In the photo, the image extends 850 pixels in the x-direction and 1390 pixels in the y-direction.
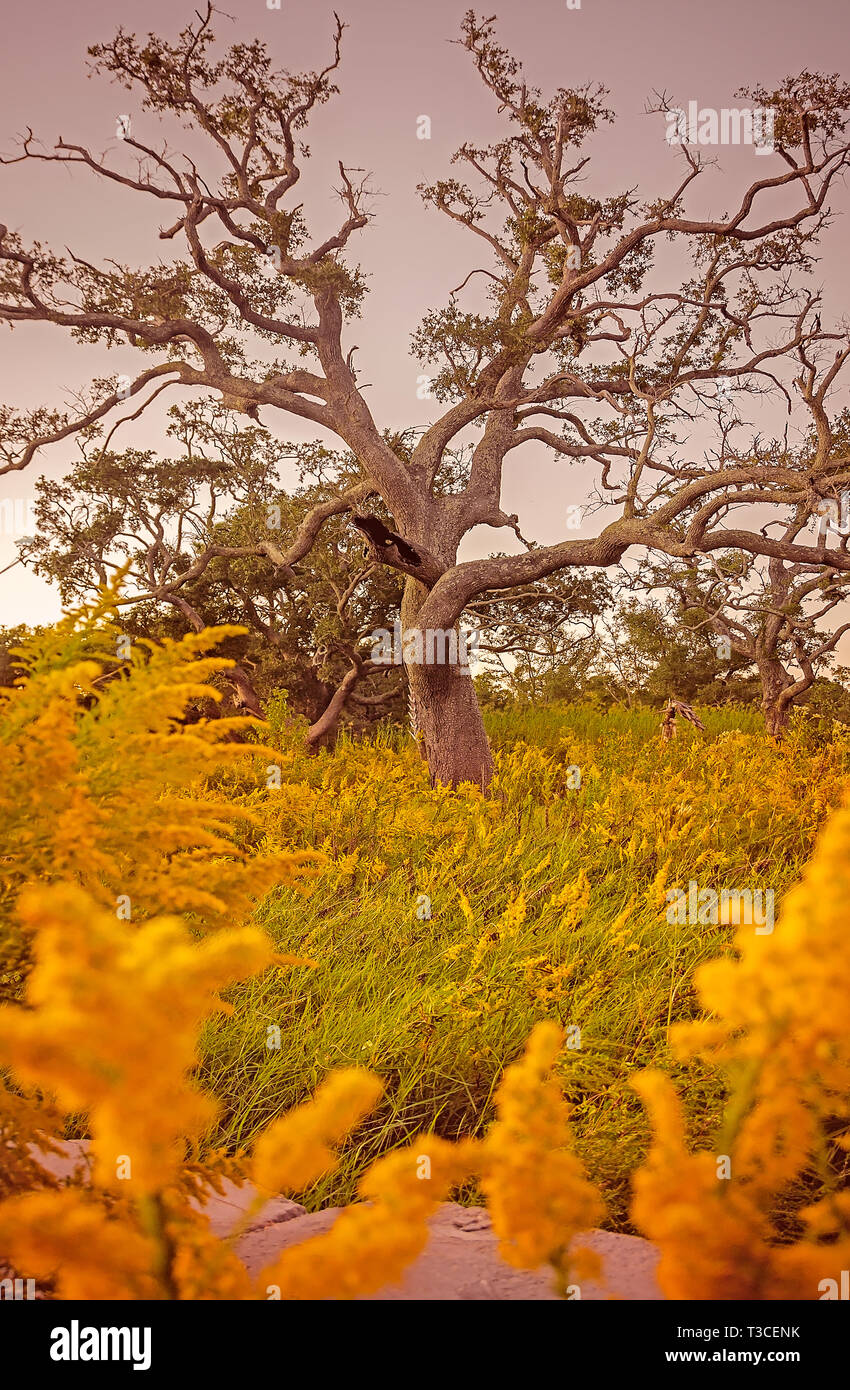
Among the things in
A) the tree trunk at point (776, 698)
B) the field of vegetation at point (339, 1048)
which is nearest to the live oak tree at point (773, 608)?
the tree trunk at point (776, 698)

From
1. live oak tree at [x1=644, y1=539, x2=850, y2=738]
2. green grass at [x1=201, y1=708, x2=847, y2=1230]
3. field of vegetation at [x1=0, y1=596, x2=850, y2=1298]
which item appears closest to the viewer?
field of vegetation at [x1=0, y1=596, x2=850, y2=1298]

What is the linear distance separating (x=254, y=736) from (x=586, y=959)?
7.15 m

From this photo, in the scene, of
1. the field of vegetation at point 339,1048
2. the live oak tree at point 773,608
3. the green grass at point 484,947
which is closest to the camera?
the field of vegetation at point 339,1048

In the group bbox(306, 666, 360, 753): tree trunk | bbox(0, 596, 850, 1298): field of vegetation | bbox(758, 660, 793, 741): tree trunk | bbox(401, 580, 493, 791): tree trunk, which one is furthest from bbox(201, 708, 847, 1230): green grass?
bbox(306, 666, 360, 753): tree trunk

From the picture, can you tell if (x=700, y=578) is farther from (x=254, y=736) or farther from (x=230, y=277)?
(x=230, y=277)

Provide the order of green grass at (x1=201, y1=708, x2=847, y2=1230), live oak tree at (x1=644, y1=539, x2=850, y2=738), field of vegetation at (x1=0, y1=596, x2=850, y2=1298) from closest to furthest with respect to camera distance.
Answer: field of vegetation at (x1=0, y1=596, x2=850, y2=1298) < green grass at (x1=201, y1=708, x2=847, y2=1230) < live oak tree at (x1=644, y1=539, x2=850, y2=738)

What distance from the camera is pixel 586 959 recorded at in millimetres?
3787

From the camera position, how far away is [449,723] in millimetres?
9500

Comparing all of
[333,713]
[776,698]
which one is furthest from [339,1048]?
[776,698]

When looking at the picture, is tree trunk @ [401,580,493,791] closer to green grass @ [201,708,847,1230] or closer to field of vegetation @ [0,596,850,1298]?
green grass @ [201,708,847,1230]

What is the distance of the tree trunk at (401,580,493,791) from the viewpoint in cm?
938

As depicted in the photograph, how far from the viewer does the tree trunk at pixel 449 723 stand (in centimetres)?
938

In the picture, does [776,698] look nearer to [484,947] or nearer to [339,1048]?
[484,947]

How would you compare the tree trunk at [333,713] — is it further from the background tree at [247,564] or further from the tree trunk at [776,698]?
the tree trunk at [776,698]
